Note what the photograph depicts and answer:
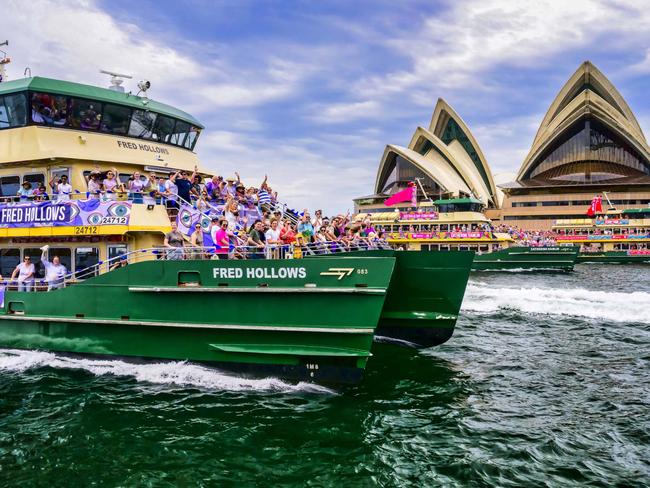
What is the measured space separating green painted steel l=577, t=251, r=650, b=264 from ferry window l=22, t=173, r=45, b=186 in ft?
183

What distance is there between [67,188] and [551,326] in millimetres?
15007

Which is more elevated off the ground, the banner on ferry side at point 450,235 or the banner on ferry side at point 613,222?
the banner on ferry side at point 613,222

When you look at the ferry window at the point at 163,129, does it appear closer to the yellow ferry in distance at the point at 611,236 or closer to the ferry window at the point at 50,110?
the ferry window at the point at 50,110

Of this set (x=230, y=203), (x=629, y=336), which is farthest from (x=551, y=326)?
(x=230, y=203)

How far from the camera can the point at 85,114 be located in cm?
1217

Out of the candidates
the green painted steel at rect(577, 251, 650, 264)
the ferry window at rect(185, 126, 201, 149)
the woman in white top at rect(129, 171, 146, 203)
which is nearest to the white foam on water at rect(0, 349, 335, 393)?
the woman in white top at rect(129, 171, 146, 203)

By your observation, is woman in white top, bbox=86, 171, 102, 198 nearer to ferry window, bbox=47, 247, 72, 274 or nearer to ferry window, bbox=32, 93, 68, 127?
ferry window, bbox=47, 247, 72, 274

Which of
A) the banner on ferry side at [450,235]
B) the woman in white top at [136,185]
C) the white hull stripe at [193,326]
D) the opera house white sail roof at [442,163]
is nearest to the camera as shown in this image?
the white hull stripe at [193,326]

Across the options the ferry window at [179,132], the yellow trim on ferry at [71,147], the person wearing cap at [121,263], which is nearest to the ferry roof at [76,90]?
the ferry window at [179,132]

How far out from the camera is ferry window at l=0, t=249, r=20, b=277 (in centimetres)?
1230

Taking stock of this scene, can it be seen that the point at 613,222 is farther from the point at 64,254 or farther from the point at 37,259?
the point at 37,259

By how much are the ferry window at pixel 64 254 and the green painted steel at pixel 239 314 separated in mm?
1194

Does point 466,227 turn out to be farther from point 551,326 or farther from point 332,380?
point 332,380

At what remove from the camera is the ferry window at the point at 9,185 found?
12227 mm
